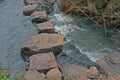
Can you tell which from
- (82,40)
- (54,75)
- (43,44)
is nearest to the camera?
(54,75)

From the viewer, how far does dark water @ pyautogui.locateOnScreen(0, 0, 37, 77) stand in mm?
3769

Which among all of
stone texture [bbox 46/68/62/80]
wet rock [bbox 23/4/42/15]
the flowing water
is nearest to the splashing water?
the flowing water

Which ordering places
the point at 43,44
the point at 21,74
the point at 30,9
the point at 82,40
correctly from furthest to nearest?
the point at 30,9 → the point at 82,40 → the point at 43,44 → the point at 21,74

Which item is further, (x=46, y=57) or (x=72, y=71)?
→ (x=46, y=57)

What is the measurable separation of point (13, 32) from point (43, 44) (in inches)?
30.1

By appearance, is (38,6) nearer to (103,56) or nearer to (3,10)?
(3,10)

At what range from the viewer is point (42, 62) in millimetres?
3500

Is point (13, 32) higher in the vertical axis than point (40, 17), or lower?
lower

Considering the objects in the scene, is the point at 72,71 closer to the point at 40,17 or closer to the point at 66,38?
the point at 66,38

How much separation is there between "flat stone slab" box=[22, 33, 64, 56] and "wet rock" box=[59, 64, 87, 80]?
13.8 inches

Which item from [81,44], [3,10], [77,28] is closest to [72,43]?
[81,44]

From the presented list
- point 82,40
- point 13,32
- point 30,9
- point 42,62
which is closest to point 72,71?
point 42,62

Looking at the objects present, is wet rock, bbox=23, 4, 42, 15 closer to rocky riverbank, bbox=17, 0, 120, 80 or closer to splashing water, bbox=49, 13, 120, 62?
splashing water, bbox=49, 13, 120, 62

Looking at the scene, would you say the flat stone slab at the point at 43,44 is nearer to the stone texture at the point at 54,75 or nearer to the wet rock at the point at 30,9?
the stone texture at the point at 54,75
